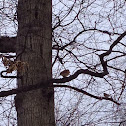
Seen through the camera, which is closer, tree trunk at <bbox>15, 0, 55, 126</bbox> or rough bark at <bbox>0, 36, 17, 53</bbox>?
tree trunk at <bbox>15, 0, 55, 126</bbox>

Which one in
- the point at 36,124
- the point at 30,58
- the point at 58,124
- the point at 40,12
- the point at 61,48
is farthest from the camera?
the point at 58,124

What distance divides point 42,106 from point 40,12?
81 centimetres

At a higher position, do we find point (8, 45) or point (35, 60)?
point (8, 45)

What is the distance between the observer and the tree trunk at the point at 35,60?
2029 millimetres

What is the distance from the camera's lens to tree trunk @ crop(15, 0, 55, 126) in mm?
2029

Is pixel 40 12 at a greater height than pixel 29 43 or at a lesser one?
greater

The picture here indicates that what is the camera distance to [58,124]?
165 inches

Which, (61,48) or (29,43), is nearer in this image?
(29,43)

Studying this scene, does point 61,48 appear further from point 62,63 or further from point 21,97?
point 21,97

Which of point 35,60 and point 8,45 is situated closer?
point 35,60

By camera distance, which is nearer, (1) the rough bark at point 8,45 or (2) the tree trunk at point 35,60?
(2) the tree trunk at point 35,60

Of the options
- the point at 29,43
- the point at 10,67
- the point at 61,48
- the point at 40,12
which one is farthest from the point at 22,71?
the point at 61,48

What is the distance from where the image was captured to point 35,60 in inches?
85.6

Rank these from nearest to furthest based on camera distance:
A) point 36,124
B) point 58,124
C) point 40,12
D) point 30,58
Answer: point 36,124 < point 30,58 < point 40,12 < point 58,124
